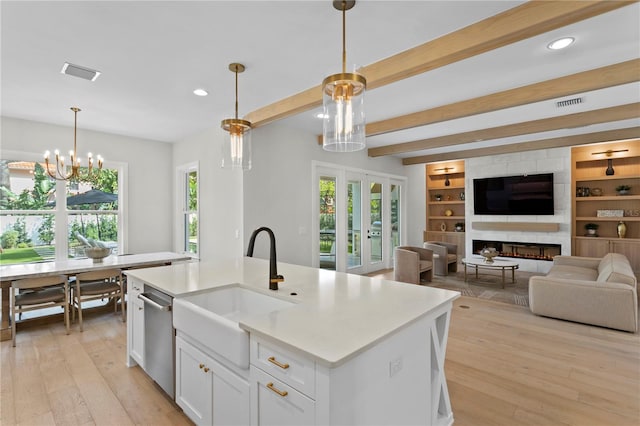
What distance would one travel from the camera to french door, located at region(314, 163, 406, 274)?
5.87m

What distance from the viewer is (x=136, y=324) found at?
2.56 meters

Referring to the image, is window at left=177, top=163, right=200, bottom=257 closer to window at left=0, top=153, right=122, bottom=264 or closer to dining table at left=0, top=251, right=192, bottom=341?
window at left=0, top=153, right=122, bottom=264

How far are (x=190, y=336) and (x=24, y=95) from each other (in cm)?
371

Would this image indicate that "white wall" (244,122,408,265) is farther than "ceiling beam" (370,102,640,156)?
Yes

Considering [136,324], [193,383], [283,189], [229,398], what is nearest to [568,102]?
[283,189]

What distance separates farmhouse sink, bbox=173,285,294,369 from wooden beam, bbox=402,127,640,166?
21.4 feet

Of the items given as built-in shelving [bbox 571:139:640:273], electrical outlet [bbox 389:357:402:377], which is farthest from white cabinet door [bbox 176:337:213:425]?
built-in shelving [bbox 571:139:640:273]

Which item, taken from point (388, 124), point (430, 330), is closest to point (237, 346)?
point (430, 330)

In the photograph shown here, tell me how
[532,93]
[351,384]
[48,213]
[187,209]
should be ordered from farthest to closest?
[187,209], [48,213], [532,93], [351,384]

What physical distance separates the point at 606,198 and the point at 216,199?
7.33 metres

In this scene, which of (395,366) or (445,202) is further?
(445,202)

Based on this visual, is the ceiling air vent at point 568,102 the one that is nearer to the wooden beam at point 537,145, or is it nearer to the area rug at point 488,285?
the wooden beam at point 537,145

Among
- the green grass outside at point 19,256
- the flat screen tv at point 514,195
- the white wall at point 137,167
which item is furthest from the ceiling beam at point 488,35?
the flat screen tv at point 514,195

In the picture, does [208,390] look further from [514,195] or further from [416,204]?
[416,204]
